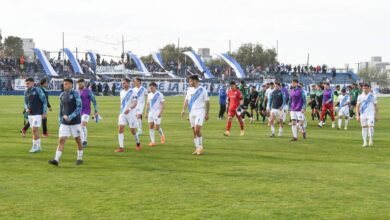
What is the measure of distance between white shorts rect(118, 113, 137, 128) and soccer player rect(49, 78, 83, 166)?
2848mm

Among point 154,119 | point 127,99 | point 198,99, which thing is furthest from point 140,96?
point 198,99

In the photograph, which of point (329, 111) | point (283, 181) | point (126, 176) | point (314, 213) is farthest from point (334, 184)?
point (329, 111)

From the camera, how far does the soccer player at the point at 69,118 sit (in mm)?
13172

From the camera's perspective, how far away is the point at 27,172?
12.2 metres

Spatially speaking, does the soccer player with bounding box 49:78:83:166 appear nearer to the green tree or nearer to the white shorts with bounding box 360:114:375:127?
the white shorts with bounding box 360:114:375:127

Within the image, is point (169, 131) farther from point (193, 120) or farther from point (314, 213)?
point (314, 213)

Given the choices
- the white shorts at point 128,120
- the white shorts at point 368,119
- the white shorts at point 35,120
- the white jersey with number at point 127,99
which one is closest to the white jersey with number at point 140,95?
the white jersey with number at point 127,99

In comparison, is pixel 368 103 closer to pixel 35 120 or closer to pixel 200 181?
pixel 200 181

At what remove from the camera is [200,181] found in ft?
37.1

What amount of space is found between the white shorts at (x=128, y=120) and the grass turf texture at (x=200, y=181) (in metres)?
0.74

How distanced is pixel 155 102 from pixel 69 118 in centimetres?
582

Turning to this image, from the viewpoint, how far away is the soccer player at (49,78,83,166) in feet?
43.2

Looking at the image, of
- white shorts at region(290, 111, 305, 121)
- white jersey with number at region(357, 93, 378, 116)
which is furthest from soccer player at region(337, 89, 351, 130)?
white jersey with number at region(357, 93, 378, 116)

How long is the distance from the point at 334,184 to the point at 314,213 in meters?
2.58
